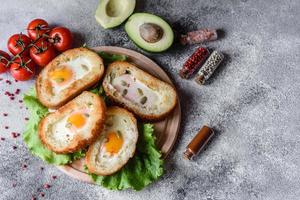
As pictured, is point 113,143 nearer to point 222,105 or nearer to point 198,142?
point 198,142

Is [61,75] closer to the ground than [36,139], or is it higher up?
higher up

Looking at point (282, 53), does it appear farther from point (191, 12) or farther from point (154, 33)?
point (154, 33)

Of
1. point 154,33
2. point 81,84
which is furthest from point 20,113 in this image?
point 154,33

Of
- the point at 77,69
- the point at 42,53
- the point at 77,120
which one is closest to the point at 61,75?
the point at 77,69

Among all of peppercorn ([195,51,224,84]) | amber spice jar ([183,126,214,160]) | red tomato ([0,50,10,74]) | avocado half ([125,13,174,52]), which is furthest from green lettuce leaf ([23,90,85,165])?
peppercorn ([195,51,224,84])

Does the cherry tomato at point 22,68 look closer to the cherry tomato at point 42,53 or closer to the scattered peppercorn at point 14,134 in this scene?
the cherry tomato at point 42,53
